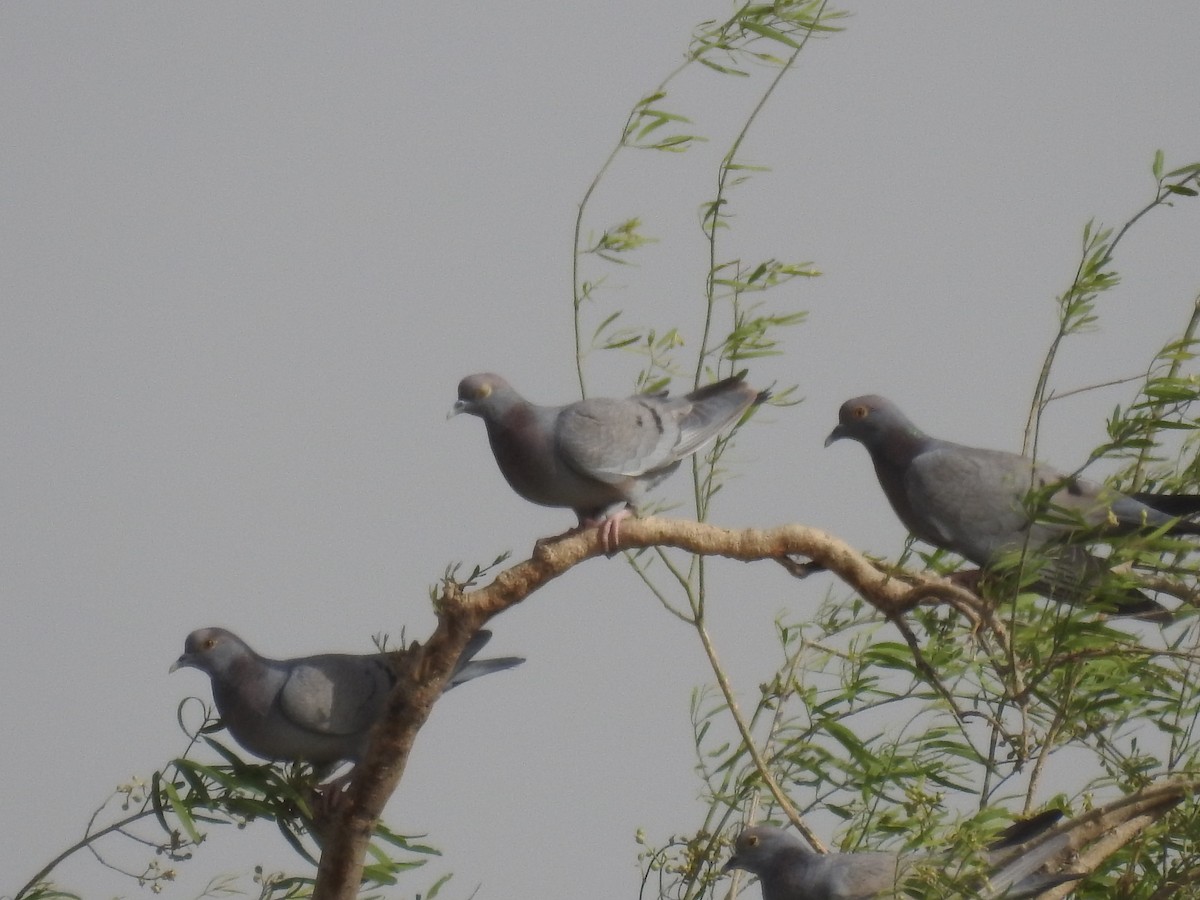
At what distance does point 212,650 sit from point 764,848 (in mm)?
1124

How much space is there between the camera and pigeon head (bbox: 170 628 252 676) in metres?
3.04

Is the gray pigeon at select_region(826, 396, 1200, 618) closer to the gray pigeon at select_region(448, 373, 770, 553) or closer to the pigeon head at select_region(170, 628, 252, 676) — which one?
the gray pigeon at select_region(448, 373, 770, 553)

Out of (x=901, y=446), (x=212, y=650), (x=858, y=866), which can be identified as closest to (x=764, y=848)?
(x=858, y=866)

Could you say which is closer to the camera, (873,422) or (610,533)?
(610,533)

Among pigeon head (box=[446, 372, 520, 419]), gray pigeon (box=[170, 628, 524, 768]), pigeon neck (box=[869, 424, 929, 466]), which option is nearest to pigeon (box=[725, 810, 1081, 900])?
gray pigeon (box=[170, 628, 524, 768])

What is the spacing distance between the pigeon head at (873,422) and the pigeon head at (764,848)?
798mm

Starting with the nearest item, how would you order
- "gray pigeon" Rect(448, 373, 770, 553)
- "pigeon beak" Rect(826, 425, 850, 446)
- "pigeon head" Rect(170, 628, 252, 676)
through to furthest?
"gray pigeon" Rect(448, 373, 770, 553)
"pigeon head" Rect(170, 628, 252, 676)
"pigeon beak" Rect(826, 425, 850, 446)

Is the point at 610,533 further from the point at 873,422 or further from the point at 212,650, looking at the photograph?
the point at 212,650

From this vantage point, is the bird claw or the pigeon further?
the bird claw

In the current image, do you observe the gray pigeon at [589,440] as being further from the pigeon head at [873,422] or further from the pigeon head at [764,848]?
the pigeon head at [764,848]

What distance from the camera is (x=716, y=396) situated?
10.1 ft

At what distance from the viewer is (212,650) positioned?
10.0 ft

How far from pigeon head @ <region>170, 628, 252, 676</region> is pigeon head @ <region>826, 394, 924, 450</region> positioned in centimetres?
128

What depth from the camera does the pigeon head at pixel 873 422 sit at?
3180 millimetres
